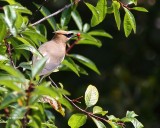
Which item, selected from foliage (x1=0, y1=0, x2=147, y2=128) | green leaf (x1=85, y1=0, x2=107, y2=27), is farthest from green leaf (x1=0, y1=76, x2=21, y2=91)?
green leaf (x1=85, y1=0, x2=107, y2=27)

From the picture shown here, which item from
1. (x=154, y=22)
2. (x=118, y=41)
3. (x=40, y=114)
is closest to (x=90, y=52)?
(x=118, y=41)

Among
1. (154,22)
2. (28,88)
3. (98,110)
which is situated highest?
(28,88)

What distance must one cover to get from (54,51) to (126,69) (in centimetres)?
303

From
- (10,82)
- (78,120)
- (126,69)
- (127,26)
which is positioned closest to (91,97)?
(78,120)

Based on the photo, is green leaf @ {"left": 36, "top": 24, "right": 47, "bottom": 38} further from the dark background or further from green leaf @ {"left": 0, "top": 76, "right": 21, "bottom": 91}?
the dark background

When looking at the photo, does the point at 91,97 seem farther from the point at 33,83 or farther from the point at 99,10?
the point at 33,83

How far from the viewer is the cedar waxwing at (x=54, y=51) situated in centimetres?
212

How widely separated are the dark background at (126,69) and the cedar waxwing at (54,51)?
247 centimetres

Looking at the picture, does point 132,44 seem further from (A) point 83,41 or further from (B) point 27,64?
(B) point 27,64

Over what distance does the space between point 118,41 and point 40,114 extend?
373cm

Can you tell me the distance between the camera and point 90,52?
5.32 m

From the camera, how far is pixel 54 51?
226 cm

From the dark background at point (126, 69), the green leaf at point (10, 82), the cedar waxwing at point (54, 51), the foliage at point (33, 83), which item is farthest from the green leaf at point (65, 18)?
the dark background at point (126, 69)

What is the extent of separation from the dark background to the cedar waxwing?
2.47 meters
